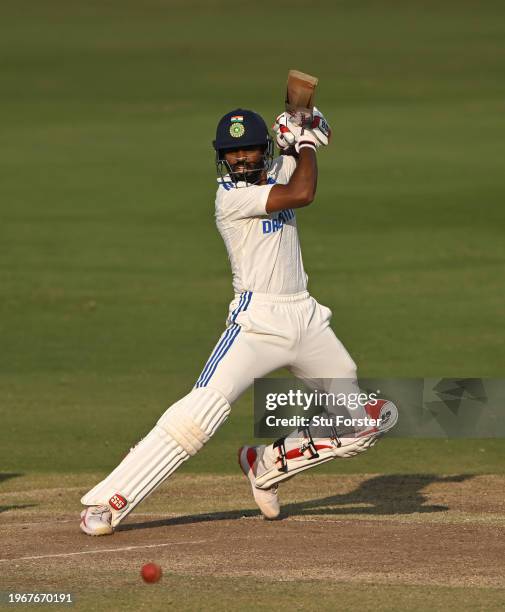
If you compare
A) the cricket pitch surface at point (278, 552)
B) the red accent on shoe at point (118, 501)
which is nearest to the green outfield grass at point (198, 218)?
the cricket pitch surface at point (278, 552)

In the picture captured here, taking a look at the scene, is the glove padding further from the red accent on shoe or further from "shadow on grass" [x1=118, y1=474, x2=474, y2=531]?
"shadow on grass" [x1=118, y1=474, x2=474, y2=531]

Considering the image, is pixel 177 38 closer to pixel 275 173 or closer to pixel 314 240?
pixel 314 240

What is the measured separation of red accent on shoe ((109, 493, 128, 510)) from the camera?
8352 mm

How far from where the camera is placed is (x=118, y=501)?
8359 mm

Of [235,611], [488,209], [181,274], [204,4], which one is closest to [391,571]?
[235,611]

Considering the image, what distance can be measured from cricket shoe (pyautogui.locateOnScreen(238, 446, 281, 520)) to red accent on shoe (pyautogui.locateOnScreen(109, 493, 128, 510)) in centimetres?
100

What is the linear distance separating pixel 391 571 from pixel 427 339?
1178 centimetres

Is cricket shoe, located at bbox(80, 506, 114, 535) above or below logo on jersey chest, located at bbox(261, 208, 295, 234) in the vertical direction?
below

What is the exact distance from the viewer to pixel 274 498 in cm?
903

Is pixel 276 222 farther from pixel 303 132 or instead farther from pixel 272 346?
pixel 272 346

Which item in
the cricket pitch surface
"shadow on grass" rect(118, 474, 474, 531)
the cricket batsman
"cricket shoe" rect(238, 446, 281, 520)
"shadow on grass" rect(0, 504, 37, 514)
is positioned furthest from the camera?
"shadow on grass" rect(0, 504, 37, 514)

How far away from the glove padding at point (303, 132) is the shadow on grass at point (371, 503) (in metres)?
2.34

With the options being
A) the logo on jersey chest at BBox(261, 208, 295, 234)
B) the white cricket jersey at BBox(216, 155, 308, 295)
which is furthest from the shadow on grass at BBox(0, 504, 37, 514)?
the logo on jersey chest at BBox(261, 208, 295, 234)

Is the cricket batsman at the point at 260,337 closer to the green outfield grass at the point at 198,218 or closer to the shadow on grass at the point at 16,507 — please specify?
the shadow on grass at the point at 16,507
